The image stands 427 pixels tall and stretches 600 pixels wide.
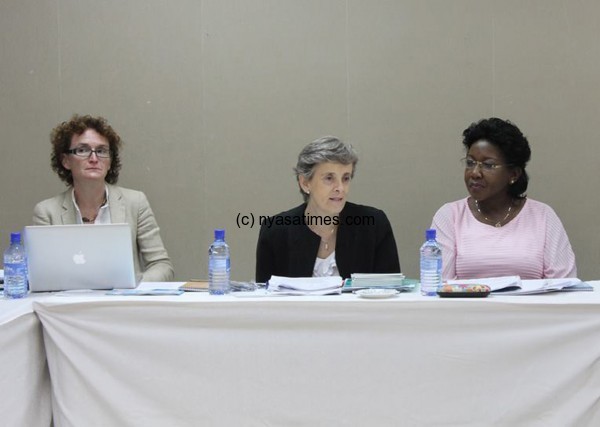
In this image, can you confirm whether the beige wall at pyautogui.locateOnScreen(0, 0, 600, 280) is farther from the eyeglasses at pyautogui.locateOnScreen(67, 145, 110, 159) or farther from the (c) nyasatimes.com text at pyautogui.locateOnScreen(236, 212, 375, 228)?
the (c) nyasatimes.com text at pyautogui.locateOnScreen(236, 212, 375, 228)

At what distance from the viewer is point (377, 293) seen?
213 centimetres

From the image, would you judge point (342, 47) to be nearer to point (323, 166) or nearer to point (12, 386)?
point (323, 166)

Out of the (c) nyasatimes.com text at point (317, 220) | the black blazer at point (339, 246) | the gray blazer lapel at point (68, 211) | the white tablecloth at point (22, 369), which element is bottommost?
the white tablecloth at point (22, 369)

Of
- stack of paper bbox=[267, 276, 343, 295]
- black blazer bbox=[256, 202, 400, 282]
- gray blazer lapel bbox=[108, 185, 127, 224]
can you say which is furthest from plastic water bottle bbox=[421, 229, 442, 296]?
gray blazer lapel bbox=[108, 185, 127, 224]

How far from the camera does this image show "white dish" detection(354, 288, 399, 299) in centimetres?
212

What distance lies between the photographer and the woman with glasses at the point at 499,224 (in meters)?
2.93

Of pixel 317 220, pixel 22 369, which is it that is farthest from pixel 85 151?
pixel 22 369

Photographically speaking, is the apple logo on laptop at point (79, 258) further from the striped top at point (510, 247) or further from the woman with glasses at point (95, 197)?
the striped top at point (510, 247)

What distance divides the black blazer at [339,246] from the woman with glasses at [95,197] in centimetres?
53

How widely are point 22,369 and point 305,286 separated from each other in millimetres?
902

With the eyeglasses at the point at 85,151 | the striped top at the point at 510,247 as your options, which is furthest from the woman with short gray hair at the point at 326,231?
the eyeglasses at the point at 85,151

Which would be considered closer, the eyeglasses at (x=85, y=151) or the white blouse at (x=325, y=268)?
the white blouse at (x=325, y=268)

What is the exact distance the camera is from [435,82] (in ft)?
11.9

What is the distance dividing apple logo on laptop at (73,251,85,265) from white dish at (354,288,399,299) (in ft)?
3.01
